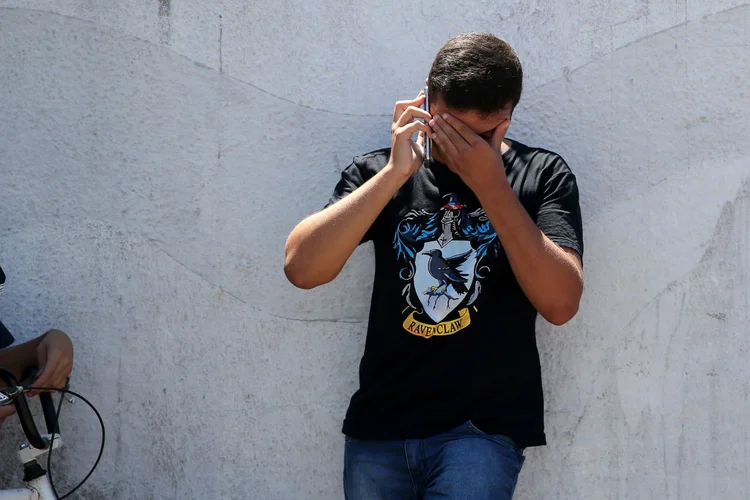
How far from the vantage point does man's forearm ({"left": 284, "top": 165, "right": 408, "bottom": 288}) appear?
252 centimetres

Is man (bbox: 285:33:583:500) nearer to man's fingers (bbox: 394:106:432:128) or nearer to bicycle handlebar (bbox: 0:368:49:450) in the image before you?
man's fingers (bbox: 394:106:432:128)

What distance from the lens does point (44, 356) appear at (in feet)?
9.73

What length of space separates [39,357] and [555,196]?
1791mm

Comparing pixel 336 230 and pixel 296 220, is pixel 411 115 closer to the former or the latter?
pixel 336 230

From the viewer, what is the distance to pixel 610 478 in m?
2.97

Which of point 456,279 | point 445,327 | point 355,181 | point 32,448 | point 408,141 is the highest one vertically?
point 408,141

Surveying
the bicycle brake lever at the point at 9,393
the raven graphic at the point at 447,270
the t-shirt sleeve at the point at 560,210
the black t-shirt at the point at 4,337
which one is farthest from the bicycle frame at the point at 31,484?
the t-shirt sleeve at the point at 560,210

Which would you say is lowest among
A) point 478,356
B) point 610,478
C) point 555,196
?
point 610,478

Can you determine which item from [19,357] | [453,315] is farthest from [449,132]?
[19,357]

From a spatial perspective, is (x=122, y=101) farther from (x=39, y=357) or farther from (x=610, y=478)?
(x=610, y=478)

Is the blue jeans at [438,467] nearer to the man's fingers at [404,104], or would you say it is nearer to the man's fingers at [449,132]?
the man's fingers at [449,132]

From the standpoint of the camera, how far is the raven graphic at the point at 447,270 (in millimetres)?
2611

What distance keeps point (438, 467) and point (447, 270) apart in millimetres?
575

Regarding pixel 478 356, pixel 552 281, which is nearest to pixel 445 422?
pixel 478 356
